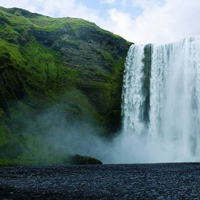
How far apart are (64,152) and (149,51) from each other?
89.0 ft

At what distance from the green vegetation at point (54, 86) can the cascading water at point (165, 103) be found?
9.92 ft

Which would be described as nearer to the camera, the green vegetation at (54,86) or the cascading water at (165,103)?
the green vegetation at (54,86)

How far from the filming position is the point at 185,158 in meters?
41.6

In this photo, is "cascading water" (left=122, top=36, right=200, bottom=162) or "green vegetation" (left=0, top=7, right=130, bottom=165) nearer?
"green vegetation" (left=0, top=7, right=130, bottom=165)

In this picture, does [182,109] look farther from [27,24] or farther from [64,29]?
[27,24]

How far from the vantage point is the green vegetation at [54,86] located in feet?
127

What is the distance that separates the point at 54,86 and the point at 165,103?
1988 cm

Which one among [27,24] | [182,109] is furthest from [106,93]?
[27,24]

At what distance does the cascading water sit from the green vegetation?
3.02 meters

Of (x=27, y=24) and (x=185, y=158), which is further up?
(x=27, y=24)

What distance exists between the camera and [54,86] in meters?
47.6

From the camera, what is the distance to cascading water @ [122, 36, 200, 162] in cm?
4406

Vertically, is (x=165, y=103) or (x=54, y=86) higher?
(x=54, y=86)

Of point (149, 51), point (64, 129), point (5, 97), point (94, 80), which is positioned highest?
point (149, 51)
